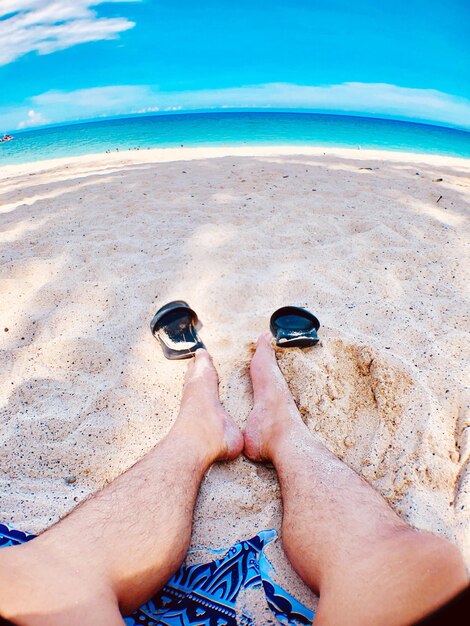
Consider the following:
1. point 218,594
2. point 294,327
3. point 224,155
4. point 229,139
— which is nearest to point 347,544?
point 218,594

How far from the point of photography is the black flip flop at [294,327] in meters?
1.54

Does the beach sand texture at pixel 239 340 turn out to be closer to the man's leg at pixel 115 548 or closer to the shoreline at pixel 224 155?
the man's leg at pixel 115 548

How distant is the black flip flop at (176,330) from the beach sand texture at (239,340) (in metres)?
0.06

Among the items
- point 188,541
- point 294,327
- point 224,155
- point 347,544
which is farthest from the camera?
point 224,155

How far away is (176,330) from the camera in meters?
1.66

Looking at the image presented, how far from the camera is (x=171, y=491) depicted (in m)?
0.97

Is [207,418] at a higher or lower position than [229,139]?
lower

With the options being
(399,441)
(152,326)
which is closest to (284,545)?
(399,441)

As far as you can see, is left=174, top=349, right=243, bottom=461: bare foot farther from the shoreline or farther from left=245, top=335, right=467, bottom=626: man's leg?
the shoreline

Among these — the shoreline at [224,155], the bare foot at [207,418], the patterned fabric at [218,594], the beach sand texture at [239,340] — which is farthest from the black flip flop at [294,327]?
the shoreline at [224,155]

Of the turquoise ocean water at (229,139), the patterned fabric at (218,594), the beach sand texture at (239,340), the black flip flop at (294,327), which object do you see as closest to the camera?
the patterned fabric at (218,594)

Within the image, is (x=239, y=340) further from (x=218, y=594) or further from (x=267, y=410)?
(x=218, y=594)

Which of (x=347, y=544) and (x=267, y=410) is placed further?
(x=267, y=410)

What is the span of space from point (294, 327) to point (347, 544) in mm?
894
